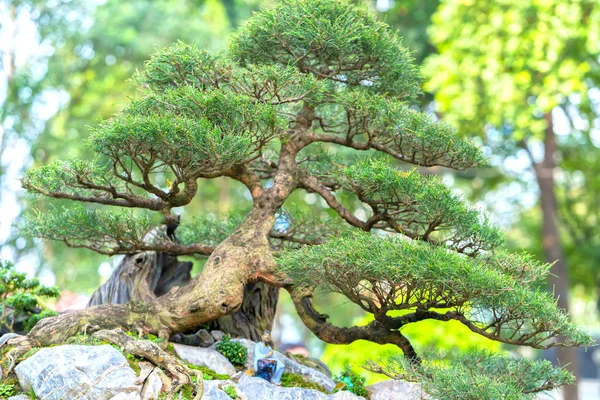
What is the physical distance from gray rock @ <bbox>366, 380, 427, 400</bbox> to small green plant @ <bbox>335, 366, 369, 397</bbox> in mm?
63

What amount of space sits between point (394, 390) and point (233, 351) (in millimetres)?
1105

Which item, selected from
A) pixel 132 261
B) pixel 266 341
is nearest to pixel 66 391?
pixel 266 341

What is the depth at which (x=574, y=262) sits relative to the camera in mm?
12375

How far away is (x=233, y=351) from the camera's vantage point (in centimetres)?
461

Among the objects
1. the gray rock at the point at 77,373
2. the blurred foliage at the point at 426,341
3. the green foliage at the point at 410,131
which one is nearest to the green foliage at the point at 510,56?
the blurred foliage at the point at 426,341

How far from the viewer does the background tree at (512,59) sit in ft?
26.6

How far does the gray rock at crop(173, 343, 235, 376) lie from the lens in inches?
172

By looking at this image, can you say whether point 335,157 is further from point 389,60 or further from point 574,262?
point 574,262

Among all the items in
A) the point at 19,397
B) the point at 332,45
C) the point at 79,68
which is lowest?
the point at 19,397

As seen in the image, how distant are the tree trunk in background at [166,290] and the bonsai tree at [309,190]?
53 millimetres

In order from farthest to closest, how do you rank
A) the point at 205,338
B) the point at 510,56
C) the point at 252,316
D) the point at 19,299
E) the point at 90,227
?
1. the point at 510,56
2. the point at 252,316
3. the point at 19,299
4. the point at 205,338
5. the point at 90,227

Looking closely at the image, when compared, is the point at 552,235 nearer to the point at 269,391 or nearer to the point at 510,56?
the point at 510,56

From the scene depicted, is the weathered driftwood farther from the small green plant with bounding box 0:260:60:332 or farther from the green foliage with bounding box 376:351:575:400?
the green foliage with bounding box 376:351:575:400

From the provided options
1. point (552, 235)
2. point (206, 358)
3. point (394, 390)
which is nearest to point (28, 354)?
point (206, 358)
